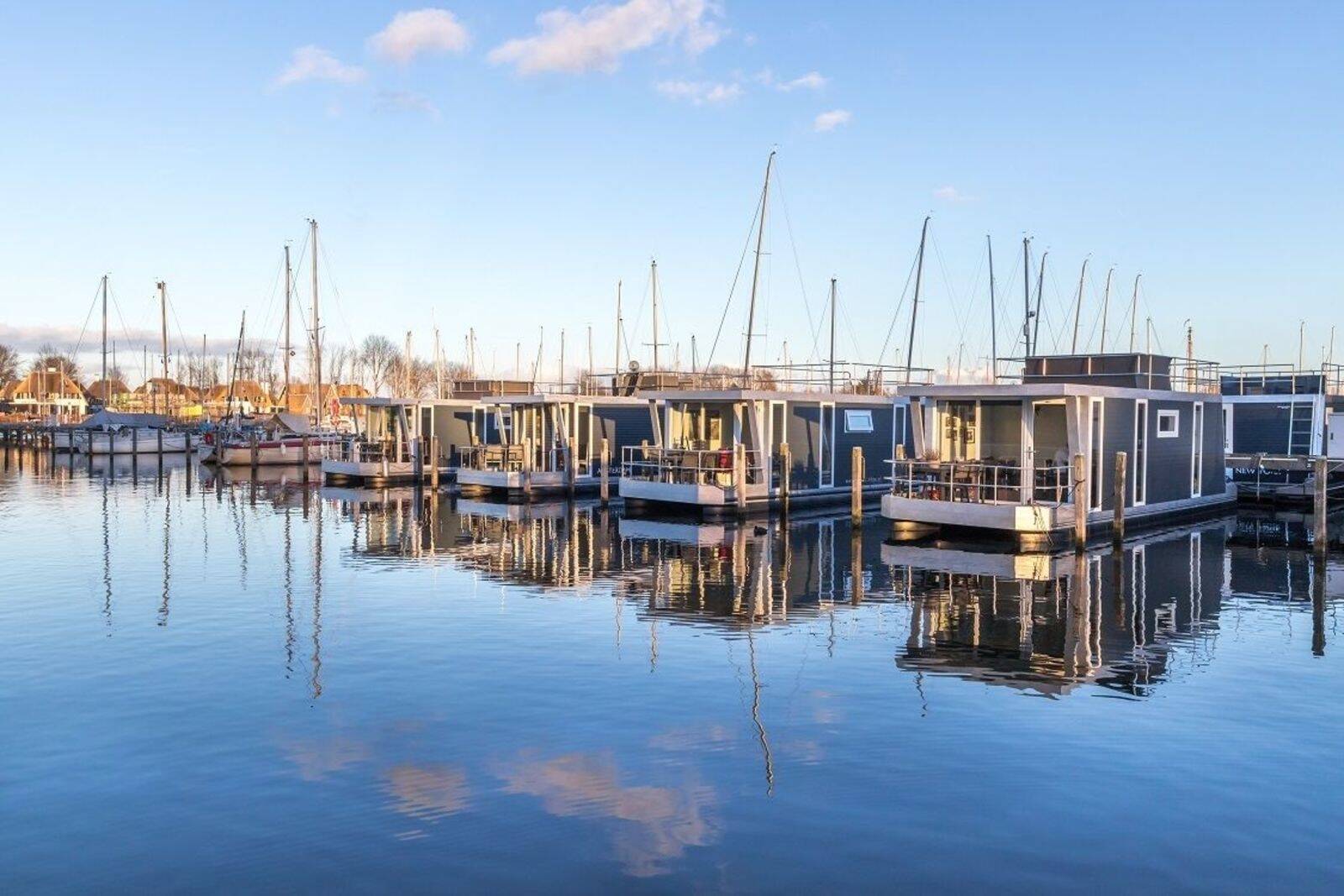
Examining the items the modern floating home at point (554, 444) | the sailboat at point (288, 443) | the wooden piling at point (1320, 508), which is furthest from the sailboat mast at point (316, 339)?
the wooden piling at point (1320, 508)

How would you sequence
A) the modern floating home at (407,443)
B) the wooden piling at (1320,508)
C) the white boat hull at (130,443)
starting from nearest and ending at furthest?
the wooden piling at (1320,508) → the modern floating home at (407,443) → the white boat hull at (130,443)

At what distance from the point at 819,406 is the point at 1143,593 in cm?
1662

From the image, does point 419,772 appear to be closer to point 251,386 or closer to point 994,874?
point 994,874

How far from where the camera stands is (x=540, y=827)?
8.40 metres

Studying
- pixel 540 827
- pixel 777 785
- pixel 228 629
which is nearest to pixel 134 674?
pixel 228 629

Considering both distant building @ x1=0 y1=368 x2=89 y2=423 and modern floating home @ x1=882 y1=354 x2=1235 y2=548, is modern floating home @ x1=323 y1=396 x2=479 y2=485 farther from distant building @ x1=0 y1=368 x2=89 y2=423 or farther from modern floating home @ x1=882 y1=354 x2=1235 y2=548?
distant building @ x1=0 y1=368 x2=89 y2=423

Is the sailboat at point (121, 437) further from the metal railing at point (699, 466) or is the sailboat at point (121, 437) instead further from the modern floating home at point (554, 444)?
the metal railing at point (699, 466)

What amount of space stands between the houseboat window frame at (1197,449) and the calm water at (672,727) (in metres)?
8.92

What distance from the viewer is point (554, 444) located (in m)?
39.0

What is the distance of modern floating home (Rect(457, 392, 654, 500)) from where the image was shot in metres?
37.6

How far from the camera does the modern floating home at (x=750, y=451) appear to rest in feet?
102

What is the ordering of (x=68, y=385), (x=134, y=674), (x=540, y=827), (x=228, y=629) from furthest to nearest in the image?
(x=68, y=385) < (x=228, y=629) < (x=134, y=674) < (x=540, y=827)

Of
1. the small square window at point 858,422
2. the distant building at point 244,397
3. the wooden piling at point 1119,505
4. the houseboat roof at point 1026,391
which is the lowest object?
the wooden piling at point 1119,505

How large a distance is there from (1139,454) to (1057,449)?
1.98 m
